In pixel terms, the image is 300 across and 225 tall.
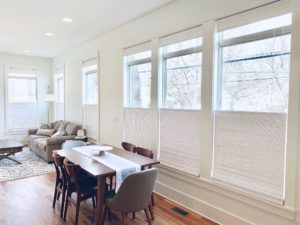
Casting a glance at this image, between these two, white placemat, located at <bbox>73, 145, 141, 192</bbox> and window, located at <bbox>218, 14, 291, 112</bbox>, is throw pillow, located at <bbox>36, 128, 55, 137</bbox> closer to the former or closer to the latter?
white placemat, located at <bbox>73, 145, 141, 192</bbox>

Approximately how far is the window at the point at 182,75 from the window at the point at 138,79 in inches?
16.0

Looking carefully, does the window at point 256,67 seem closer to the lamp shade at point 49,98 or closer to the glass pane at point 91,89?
the glass pane at point 91,89

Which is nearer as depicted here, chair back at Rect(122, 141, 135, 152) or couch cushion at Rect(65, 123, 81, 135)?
chair back at Rect(122, 141, 135, 152)

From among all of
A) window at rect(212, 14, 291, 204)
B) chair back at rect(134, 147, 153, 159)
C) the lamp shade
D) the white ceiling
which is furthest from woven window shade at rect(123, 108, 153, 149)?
the lamp shade

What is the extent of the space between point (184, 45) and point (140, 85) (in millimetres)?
1161

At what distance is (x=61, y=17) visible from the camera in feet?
12.9

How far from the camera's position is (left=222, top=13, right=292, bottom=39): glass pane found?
2199mm

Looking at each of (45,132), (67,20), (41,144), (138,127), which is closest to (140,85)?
(138,127)

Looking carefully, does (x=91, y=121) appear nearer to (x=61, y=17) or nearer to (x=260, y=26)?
(x=61, y=17)

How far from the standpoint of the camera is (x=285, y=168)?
2189mm

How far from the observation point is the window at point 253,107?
224 centimetres

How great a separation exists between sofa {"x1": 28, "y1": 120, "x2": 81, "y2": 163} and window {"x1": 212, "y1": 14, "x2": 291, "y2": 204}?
3.81 meters

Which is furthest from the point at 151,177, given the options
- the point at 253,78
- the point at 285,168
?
the point at 253,78

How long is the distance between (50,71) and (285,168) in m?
7.68
